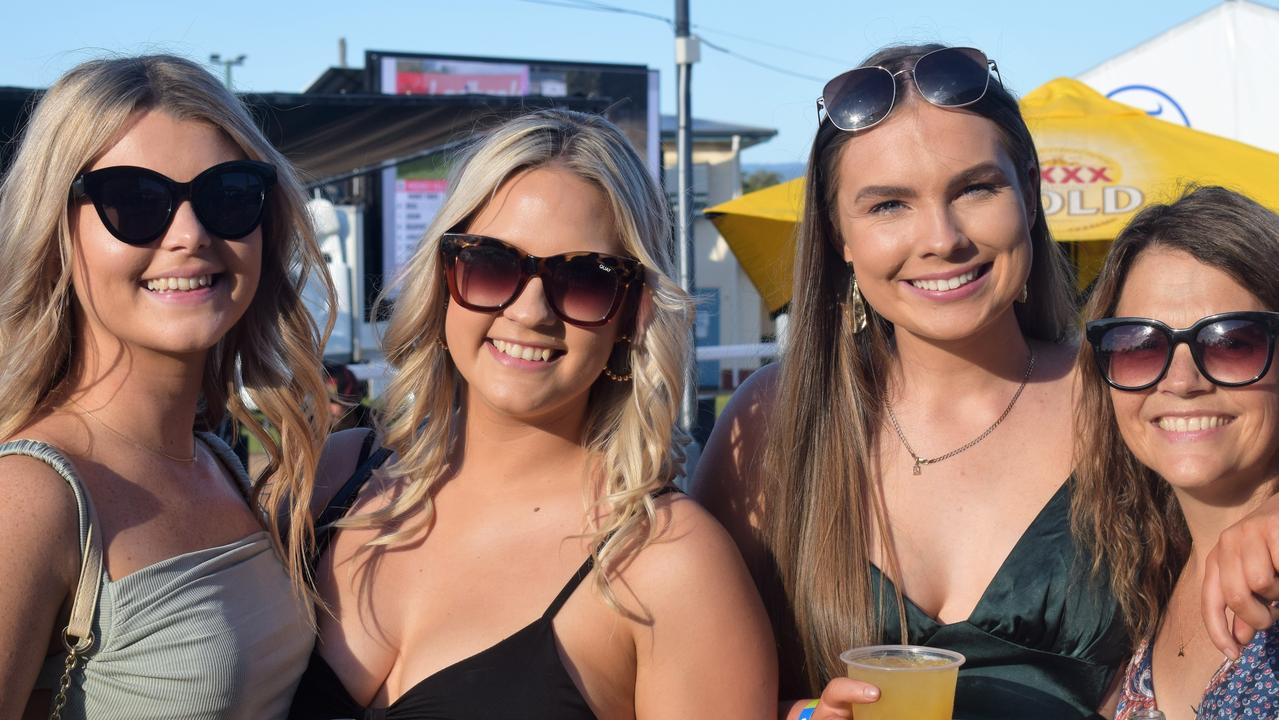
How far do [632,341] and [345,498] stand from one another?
0.77 m

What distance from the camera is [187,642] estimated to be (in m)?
2.07

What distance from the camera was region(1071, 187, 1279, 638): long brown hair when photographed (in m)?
2.26

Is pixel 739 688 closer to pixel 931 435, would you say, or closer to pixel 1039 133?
pixel 931 435

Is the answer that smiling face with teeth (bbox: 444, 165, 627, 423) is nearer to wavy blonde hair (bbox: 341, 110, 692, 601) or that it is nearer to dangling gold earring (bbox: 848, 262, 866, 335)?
wavy blonde hair (bbox: 341, 110, 692, 601)

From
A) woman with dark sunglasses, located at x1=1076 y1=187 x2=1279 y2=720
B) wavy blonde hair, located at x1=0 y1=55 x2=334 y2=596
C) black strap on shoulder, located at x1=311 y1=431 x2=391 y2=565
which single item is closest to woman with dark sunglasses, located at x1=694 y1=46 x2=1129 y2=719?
woman with dark sunglasses, located at x1=1076 y1=187 x2=1279 y2=720

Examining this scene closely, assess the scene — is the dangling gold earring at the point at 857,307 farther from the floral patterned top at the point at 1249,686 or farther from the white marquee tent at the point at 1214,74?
the white marquee tent at the point at 1214,74

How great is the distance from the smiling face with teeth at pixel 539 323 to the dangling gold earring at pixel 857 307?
74cm

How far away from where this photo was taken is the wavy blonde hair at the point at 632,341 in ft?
8.15

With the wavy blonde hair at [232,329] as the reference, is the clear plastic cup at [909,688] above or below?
below

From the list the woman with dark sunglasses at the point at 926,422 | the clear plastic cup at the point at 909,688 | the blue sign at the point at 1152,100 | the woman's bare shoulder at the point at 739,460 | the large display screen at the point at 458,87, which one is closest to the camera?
the clear plastic cup at the point at 909,688

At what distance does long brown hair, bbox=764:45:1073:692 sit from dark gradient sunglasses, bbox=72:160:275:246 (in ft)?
4.33

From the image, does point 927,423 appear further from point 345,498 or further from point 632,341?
point 345,498

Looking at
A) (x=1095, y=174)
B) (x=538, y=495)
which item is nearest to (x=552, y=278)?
(x=538, y=495)

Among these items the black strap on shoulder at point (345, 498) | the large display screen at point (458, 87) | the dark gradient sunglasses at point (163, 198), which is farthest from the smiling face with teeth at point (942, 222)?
the large display screen at point (458, 87)
